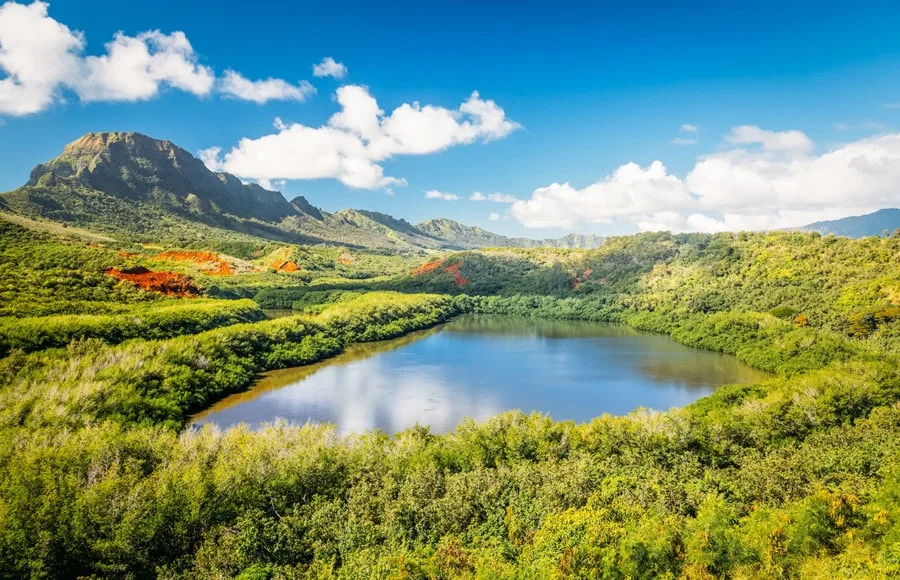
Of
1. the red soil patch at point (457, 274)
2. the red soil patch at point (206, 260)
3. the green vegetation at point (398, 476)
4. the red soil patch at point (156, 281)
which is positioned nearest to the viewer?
the green vegetation at point (398, 476)

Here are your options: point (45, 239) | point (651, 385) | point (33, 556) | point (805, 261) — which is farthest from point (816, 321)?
point (45, 239)

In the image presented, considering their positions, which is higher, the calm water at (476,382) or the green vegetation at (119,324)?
the green vegetation at (119,324)

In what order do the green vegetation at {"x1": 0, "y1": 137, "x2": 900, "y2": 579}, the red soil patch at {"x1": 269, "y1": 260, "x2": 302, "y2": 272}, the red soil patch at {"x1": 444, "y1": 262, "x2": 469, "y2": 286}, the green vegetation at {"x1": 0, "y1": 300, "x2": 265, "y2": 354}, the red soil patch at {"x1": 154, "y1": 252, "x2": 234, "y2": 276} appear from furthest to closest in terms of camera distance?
the red soil patch at {"x1": 269, "y1": 260, "x2": 302, "y2": 272}, the red soil patch at {"x1": 444, "y1": 262, "x2": 469, "y2": 286}, the red soil patch at {"x1": 154, "y1": 252, "x2": 234, "y2": 276}, the green vegetation at {"x1": 0, "y1": 300, "x2": 265, "y2": 354}, the green vegetation at {"x1": 0, "y1": 137, "x2": 900, "y2": 579}

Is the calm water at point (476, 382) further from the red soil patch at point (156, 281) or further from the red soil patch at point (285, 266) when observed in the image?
the red soil patch at point (285, 266)

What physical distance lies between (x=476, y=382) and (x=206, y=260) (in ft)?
369

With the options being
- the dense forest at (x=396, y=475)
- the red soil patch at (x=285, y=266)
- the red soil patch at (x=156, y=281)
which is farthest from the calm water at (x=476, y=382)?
the red soil patch at (x=285, y=266)

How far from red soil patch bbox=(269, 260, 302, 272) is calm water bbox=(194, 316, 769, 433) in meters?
89.6

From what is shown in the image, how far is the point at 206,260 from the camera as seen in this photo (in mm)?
148125

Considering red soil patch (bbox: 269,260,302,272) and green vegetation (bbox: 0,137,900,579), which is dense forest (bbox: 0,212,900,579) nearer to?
green vegetation (bbox: 0,137,900,579)

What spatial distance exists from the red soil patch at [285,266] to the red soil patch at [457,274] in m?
50.0

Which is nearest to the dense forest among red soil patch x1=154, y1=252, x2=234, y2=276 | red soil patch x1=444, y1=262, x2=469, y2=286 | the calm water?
the calm water

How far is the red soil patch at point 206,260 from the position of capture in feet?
467

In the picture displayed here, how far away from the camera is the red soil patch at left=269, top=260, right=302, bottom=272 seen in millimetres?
171125

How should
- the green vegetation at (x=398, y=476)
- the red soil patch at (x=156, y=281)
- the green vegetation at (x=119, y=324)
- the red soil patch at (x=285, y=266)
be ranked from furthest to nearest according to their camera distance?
the red soil patch at (x=285, y=266), the red soil patch at (x=156, y=281), the green vegetation at (x=119, y=324), the green vegetation at (x=398, y=476)
